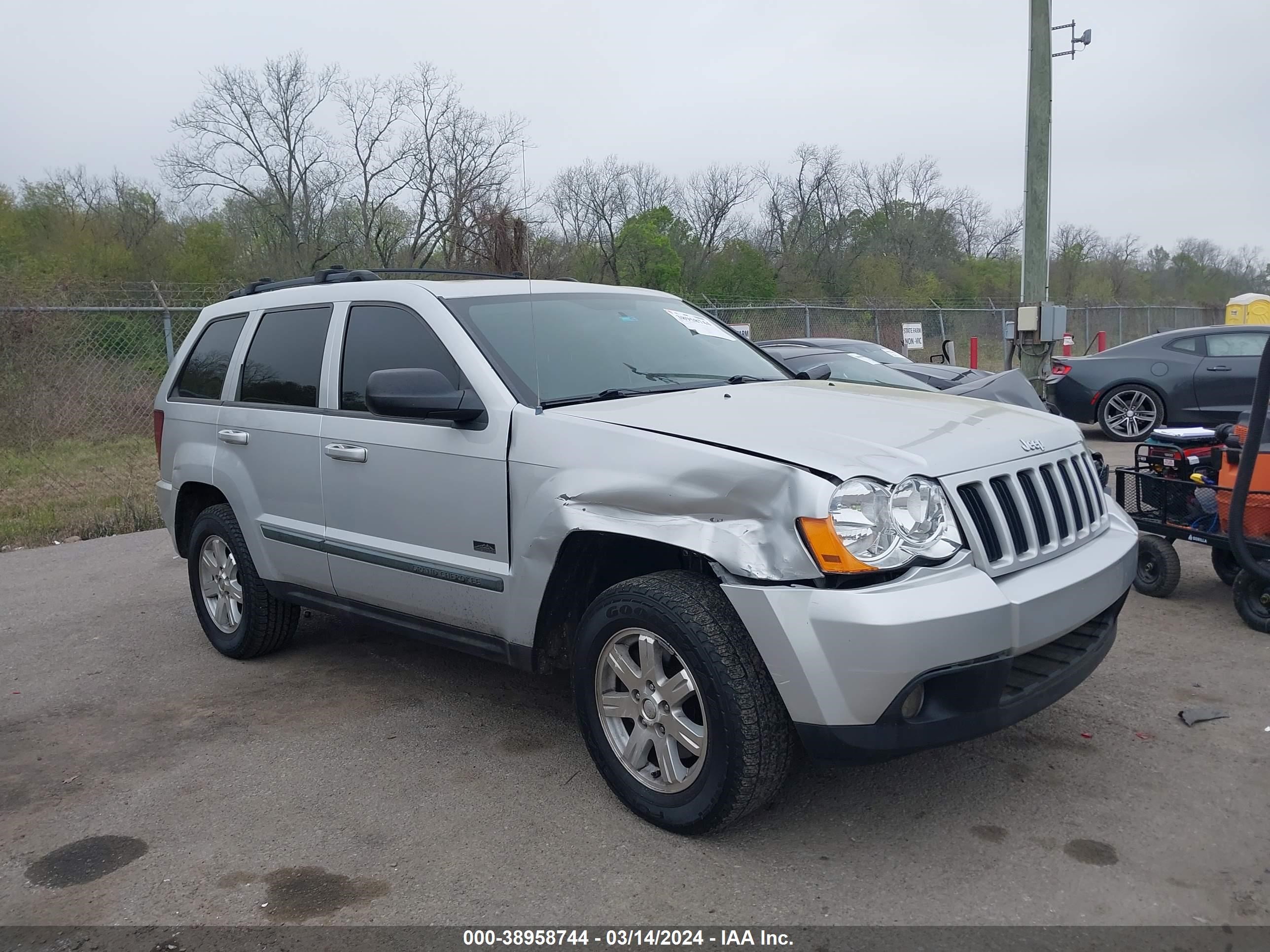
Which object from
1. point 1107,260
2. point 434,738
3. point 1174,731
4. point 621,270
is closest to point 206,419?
point 434,738

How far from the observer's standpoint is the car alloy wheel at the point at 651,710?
3334 mm

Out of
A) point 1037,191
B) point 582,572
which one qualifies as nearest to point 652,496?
point 582,572

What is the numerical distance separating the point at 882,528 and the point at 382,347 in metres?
2.43

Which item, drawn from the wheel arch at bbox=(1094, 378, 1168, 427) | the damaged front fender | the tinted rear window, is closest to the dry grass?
the tinted rear window

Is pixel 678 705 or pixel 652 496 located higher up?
pixel 652 496

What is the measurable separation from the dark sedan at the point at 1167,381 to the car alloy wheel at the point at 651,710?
33.8ft

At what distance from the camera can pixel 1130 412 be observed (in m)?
12.6

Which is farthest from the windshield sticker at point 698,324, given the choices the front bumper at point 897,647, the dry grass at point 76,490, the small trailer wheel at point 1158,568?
the dry grass at point 76,490

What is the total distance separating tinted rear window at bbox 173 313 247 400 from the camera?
5.50 meters

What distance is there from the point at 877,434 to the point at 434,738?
2214 millimetres

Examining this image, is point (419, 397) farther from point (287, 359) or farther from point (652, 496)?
point (287, 359)

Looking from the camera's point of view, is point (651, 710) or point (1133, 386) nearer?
point (651, 710)

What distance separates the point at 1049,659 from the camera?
11.3 feet

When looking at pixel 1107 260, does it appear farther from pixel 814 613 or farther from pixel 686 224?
pixel 814 613
